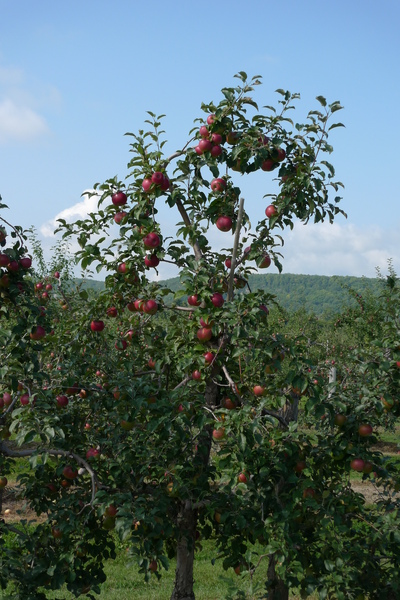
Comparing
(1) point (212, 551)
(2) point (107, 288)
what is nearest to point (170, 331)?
(2) point (107, 288)

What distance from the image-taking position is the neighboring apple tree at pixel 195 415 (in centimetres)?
350

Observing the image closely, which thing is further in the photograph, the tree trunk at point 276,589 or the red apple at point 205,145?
the tree trunk at point 276,589

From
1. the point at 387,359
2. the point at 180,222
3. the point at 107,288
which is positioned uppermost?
the point at 180,222

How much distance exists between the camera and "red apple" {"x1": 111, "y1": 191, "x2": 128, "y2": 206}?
420cm

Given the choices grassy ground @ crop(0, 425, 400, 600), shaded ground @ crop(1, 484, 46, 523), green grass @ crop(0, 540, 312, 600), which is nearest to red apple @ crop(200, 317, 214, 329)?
grassy ground @ crop(0, 425, 400, 600)

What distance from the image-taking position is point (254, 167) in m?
4.02

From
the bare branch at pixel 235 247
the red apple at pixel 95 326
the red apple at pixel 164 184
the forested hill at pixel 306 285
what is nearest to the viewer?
the bare branch at pixel 235 247

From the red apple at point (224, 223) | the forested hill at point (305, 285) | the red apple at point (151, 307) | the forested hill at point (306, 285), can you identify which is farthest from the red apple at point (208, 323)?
the forested hill at point (306, 285)

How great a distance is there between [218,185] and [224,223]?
246mm

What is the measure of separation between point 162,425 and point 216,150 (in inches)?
66.6

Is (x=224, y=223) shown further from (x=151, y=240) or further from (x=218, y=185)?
(x=151, y=240)

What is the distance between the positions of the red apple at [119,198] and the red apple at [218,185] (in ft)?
1.92

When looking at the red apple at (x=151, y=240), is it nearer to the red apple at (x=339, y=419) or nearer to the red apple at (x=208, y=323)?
the red apple at (x=208, y=323)

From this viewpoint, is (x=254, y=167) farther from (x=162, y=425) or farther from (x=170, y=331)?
(x=162, y=425)
